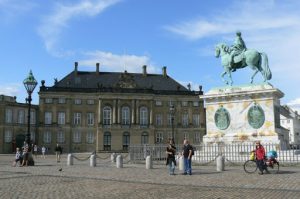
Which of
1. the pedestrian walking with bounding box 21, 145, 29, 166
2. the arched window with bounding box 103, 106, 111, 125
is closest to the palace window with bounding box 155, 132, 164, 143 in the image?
the arched window with bounding box 103, 106, 111, 125

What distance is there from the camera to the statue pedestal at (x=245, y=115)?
75.9ft

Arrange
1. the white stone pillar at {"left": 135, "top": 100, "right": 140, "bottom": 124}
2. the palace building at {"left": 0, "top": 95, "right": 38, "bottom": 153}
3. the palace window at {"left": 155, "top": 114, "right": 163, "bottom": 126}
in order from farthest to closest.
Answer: the palace window at {"left": 155, "top": 114, "right": 163, "bottom": 126}
the white stone pillar at {"left": 135, "top": 100, "right": 140, "bottom": 124}
the palace building at {"left": 0, "top": 95, "right": 38, "bottom": 153}

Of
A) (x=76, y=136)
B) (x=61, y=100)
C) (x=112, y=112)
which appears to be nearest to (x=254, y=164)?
(x=112, y=112)

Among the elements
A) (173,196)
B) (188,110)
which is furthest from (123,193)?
(188,110)

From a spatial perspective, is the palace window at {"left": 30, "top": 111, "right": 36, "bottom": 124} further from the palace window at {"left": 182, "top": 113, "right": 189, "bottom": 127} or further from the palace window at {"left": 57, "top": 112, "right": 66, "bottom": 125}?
the palace window at {"left": 182, "top": 113, "right": 189, "bottom": 127}

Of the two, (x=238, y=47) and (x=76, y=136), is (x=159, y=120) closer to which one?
(x=76, y=136)

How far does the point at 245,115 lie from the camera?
24125mm

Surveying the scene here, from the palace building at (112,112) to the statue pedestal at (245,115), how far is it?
57.1m

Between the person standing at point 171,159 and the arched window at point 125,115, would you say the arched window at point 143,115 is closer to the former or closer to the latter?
the arched window at point 125,115

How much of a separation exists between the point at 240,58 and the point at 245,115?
389 centimetres

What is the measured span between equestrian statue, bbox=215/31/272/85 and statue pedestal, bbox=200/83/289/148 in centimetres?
130

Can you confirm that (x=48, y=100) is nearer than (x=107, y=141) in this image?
Yes

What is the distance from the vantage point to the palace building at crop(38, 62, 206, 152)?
80.1 m

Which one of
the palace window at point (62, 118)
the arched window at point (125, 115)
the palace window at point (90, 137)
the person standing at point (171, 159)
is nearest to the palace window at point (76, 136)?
the palace window at point (90, 137)
